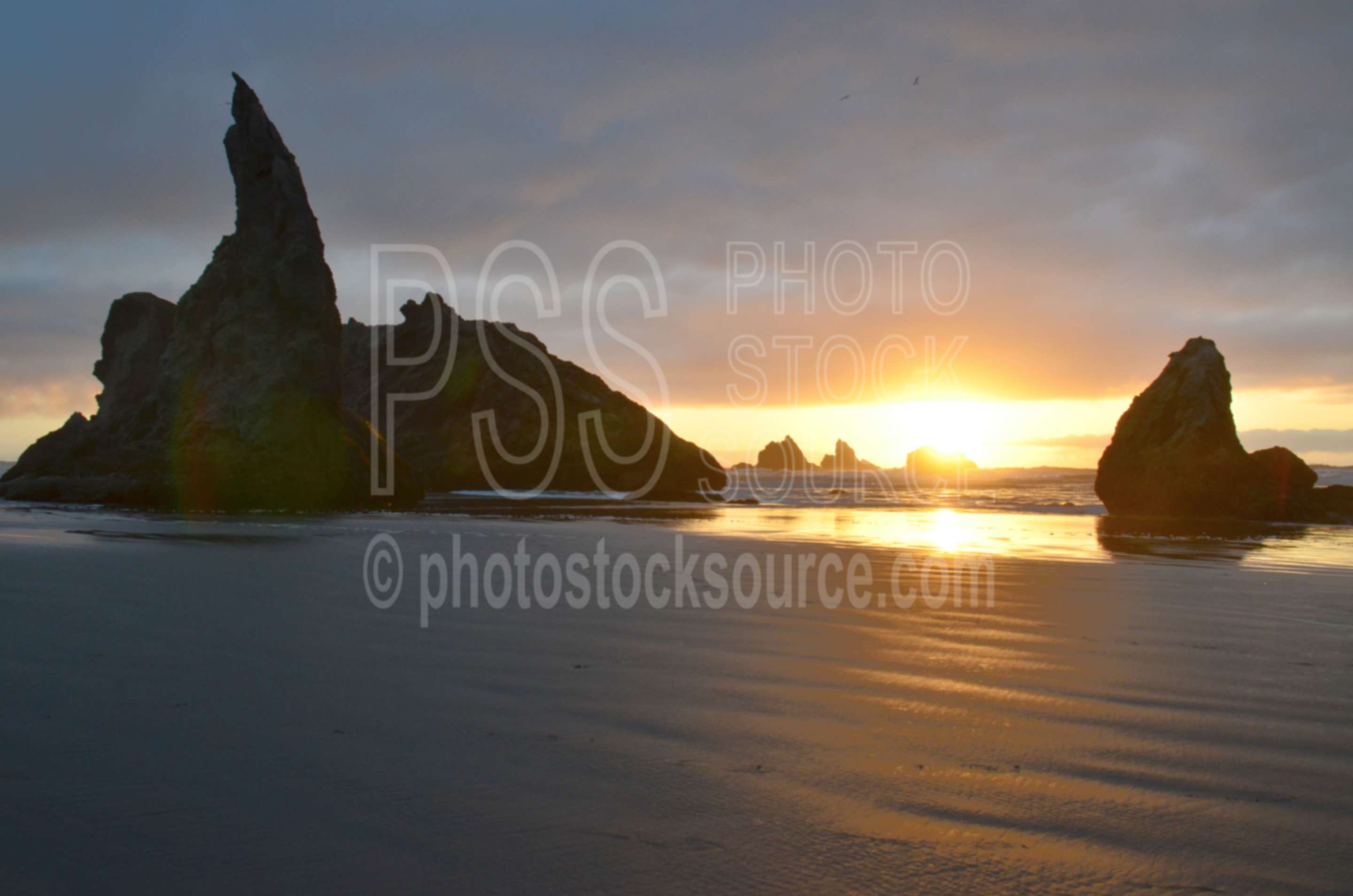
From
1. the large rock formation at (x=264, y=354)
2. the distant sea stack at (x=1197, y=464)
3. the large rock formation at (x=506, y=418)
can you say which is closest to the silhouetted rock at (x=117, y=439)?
the large rock formation at (x=264, y=354)

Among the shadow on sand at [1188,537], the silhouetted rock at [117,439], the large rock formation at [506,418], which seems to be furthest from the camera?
the large rock formation at [506,418]

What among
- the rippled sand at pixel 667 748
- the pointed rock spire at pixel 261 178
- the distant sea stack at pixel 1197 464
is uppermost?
the pointed rock spire at pixel 261 178

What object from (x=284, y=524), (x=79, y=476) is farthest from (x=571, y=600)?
(x=79, y=476)

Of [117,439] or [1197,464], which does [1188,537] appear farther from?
[117,439]

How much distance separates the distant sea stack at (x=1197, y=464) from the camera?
2566 cm

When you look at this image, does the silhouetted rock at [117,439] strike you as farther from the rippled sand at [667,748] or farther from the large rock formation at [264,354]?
the rippled sand at [667,748]

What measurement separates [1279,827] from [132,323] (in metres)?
50.3

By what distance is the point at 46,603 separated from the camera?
6742 millimetres

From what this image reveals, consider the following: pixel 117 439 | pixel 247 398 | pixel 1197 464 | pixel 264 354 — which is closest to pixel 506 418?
pixel 117 439

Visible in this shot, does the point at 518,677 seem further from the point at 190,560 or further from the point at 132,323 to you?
the point at 132,323

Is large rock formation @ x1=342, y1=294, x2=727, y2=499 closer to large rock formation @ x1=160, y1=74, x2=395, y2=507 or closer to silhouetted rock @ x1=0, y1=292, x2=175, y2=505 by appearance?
silhouetted rock @ x1=0, y1=292, x2=175, y2=505

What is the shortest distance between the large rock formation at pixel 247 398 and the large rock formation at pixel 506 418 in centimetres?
1626

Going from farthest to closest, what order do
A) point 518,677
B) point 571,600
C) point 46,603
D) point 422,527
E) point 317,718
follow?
point 422,527, point 571,600, point 46,603, point 518,677, point 317,718

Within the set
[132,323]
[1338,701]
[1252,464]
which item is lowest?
[1338,701]
